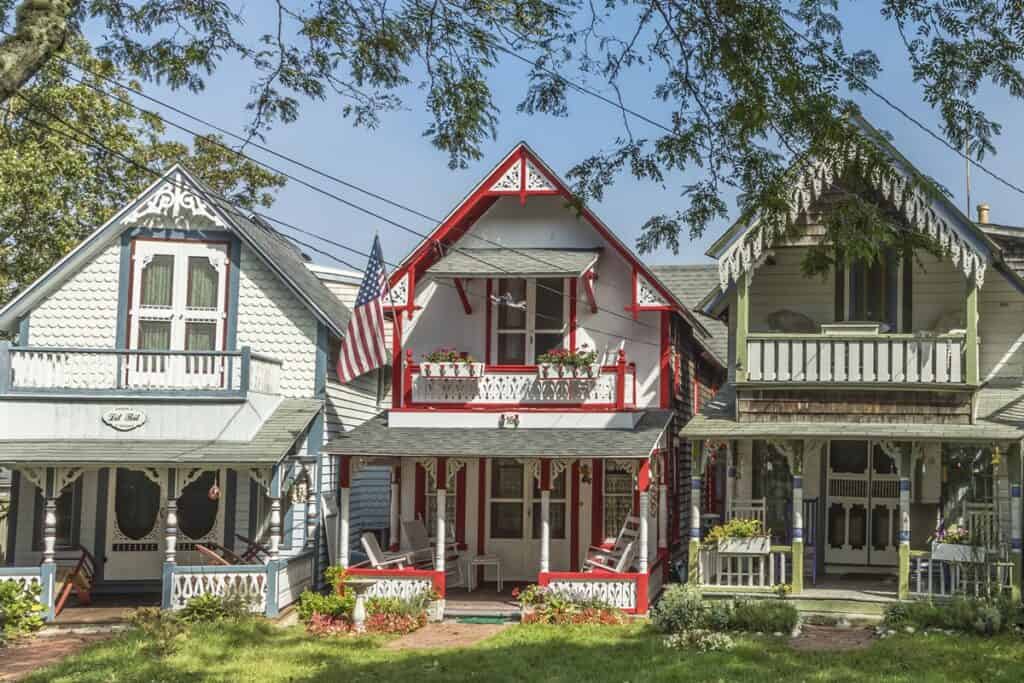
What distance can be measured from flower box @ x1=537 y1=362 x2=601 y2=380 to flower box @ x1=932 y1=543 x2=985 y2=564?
613 cm

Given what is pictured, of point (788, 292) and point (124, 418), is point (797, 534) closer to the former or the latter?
point (788, 292)

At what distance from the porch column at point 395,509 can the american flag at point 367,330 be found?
110 inches

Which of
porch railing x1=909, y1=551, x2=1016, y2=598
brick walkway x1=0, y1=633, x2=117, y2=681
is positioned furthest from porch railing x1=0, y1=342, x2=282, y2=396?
porch railing x1=909, y1=551, x2=1016, y2=598

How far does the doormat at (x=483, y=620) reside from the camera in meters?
18.5

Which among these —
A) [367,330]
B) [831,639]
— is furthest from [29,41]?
[831,639]

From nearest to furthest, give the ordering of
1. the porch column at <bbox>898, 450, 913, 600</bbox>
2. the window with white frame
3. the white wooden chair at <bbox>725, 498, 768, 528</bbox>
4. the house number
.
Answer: the porch column at <bbox>898, 450, 913, 600</bbox> → the house number → the white wooden chair at <bbox>725, 498, 768, 528</bbox> → the window with white frame

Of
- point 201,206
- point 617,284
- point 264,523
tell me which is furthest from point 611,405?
point 201,206

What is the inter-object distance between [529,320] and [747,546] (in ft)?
19.2

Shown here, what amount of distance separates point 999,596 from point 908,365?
3739 mm

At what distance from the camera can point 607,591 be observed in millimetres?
18391

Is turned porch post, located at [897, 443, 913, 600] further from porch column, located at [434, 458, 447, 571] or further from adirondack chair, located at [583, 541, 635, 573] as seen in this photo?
porch column, located at [434, 458, 447, 571]

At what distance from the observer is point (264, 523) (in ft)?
67.2

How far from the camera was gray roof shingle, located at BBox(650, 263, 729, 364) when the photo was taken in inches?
1038

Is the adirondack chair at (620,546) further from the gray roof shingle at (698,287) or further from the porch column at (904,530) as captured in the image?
the gray roof shingle at (698,287)
